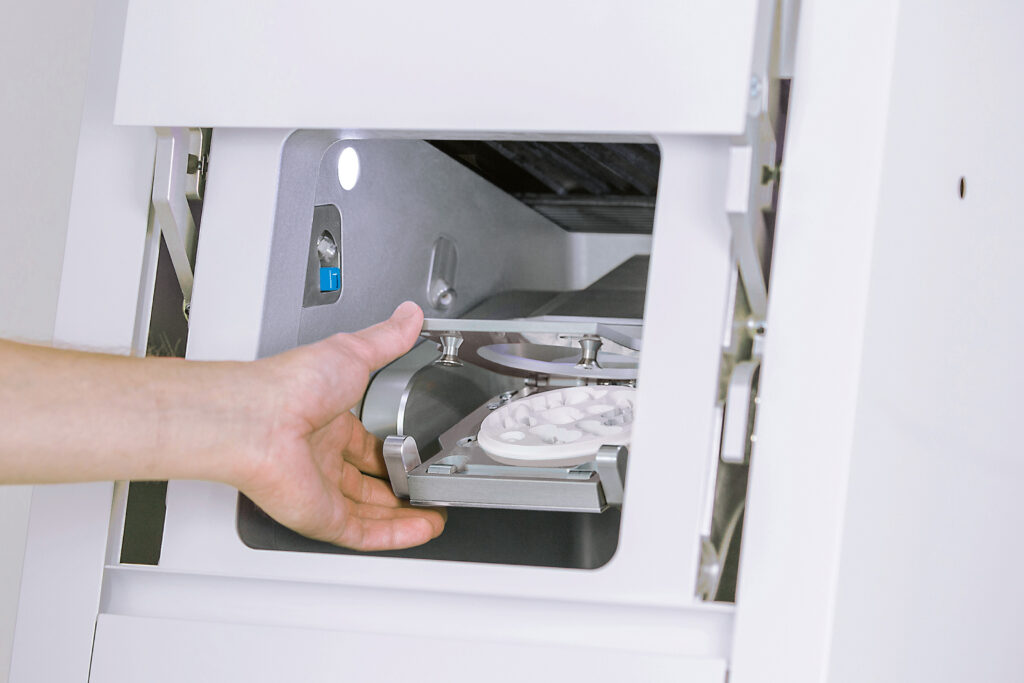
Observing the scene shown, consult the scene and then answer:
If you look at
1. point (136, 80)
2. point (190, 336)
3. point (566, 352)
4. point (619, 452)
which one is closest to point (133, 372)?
point (190, 336)

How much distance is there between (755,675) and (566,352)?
504 mm

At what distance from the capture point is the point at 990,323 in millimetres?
922

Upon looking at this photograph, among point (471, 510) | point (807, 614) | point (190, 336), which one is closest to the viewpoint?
point (807, 614)

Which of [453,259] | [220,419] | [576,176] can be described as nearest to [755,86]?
[220,419]

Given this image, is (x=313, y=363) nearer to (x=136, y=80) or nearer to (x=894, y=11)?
(x=136, y=80)

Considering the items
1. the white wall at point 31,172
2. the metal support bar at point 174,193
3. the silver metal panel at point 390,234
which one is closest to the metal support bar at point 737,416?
the silver metal panel at point 390,234

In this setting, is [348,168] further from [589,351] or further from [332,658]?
[332,658]

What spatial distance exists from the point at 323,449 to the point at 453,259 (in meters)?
0.50

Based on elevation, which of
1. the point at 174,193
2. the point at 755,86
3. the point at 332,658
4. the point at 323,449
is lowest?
the point at 332,658

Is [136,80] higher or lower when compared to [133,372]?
higher

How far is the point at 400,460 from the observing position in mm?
934

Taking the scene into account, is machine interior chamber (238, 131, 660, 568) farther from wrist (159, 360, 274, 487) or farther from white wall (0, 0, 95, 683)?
white wall (0, 0, 95, 683)

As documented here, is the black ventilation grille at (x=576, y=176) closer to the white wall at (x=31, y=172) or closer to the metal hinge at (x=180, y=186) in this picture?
the metal hinge at (x=180, y=186)

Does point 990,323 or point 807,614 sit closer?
point 807,614
